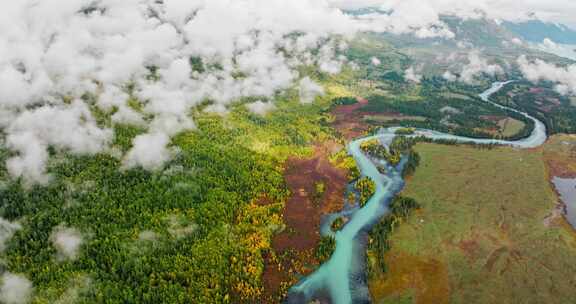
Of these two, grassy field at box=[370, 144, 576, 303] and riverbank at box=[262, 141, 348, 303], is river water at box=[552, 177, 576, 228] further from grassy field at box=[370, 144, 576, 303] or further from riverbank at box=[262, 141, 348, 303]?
riverbank at box=[262, 141, 348, 303]

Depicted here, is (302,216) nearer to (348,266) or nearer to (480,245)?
(348,266)

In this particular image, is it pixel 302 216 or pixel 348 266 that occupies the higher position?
pixel 348 266

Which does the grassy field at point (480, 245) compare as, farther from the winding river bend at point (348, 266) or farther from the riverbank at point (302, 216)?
the riverbank at point (302, 216)

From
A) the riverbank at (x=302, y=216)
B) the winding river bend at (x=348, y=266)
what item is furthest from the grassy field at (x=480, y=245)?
the riverbank at (x=302, y=216)

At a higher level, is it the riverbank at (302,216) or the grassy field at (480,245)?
the grassy field at (480,245)

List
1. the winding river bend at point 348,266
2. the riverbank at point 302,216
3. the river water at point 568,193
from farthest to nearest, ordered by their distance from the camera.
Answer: the river water at point 568,193 → the riverbank at point 302,216 → the winding river bend at point 348,266

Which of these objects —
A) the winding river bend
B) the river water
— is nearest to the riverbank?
the winding river bend

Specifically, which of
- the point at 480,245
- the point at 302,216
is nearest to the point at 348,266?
the point at 302,216

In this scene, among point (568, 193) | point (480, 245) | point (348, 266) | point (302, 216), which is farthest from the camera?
point (568, 193)

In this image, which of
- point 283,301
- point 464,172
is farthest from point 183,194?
point 464,172

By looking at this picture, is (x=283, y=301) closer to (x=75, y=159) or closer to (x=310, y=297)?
(x=310, y=297)
